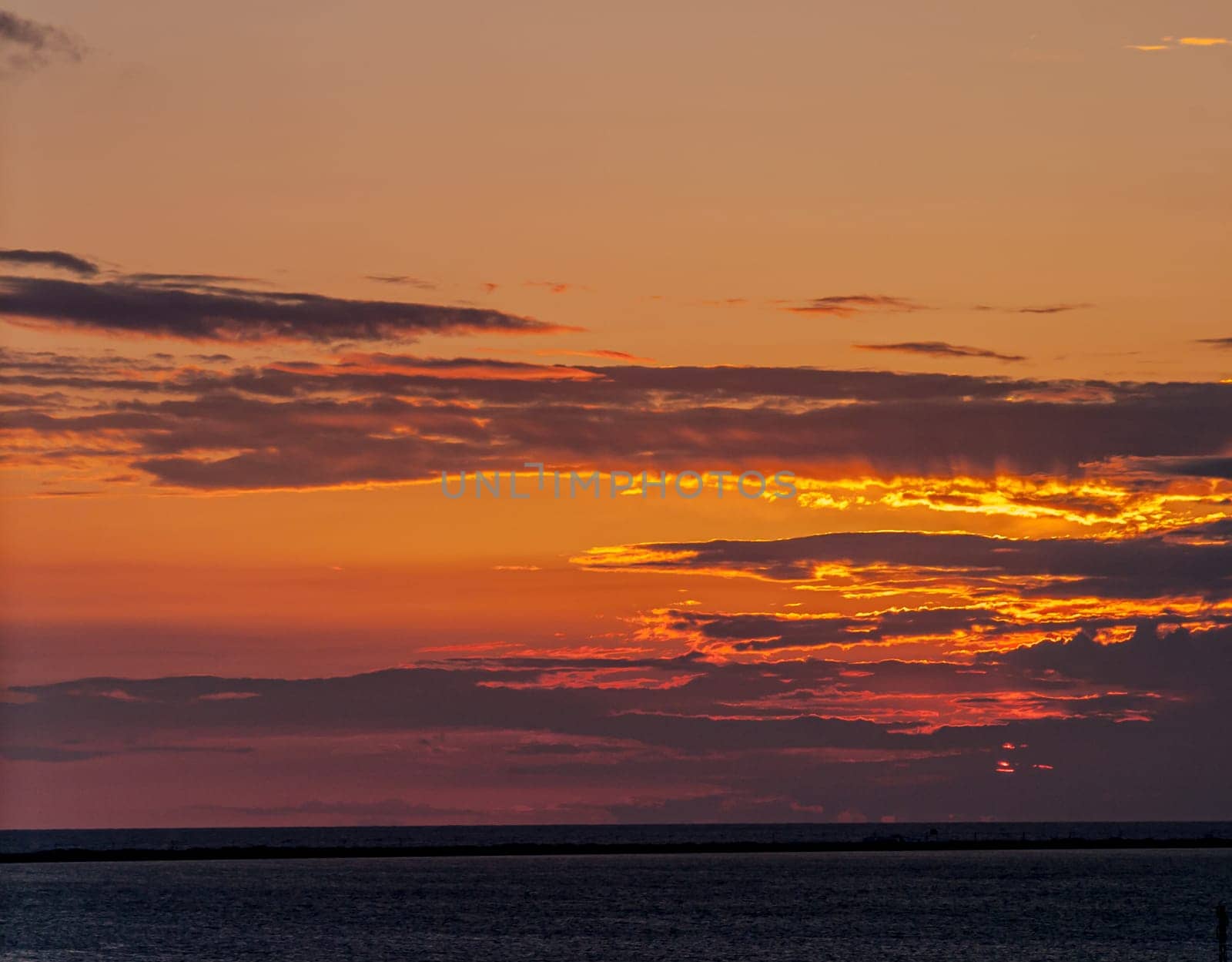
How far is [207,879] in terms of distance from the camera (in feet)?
632

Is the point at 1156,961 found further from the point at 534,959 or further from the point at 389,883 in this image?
the point at 389,883

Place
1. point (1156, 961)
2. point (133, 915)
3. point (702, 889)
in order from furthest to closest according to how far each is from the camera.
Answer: point (702, 889), point (133, 915), point (1156, 961)

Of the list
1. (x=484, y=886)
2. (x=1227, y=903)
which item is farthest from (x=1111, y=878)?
(x=484, y=886)

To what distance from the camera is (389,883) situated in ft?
595

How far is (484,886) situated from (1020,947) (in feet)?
261

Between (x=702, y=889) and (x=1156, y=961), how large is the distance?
235ft

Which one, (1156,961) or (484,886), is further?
(484,886)

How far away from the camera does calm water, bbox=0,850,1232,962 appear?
103875 millimetres

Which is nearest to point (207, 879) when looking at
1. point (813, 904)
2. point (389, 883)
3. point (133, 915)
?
point (389, 883)

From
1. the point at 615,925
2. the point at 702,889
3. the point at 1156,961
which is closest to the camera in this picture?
the point at 1156,961

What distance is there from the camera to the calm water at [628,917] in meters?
104

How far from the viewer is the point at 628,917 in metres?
129

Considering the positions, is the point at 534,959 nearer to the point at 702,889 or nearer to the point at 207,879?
the point at 702,889

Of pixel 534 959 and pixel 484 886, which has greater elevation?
pixel 534 959
